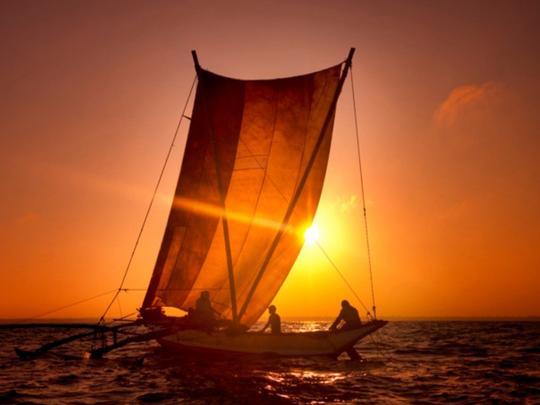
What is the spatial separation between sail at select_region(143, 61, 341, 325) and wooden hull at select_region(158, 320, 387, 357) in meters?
1.67

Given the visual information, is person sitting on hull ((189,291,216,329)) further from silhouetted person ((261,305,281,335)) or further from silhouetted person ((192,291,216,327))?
silhouetted person ((261,305,281,335))

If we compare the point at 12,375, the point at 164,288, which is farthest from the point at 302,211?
the point at 12,375

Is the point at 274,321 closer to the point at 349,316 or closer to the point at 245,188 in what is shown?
the point at 349,316

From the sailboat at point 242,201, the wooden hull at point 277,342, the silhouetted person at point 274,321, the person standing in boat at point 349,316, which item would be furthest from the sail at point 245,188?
the person standing in boat at point 349,316

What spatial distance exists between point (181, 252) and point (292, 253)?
5.82 m

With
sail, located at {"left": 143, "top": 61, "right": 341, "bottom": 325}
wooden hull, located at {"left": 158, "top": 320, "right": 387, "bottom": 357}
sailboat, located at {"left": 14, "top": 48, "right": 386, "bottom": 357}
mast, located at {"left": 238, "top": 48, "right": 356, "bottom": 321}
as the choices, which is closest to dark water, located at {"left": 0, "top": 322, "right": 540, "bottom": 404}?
wooden hull, located at {"left": 158, "top": 320, "right": 387, "bottom": 357}

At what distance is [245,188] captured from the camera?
73.5 ft

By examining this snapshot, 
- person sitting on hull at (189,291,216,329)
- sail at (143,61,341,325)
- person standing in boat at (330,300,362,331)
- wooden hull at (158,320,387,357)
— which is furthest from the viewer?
sail at (143,61,341,325)

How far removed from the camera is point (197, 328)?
20609 millimetres

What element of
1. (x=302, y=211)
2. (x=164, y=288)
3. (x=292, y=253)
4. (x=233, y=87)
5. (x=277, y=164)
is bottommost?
(x=164, y=288)

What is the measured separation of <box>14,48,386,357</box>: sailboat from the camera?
21.4 m

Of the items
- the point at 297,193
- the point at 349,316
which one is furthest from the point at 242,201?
the point at 349,316

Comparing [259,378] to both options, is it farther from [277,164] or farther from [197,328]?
[277,164]

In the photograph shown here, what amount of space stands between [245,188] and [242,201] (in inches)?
27.4
